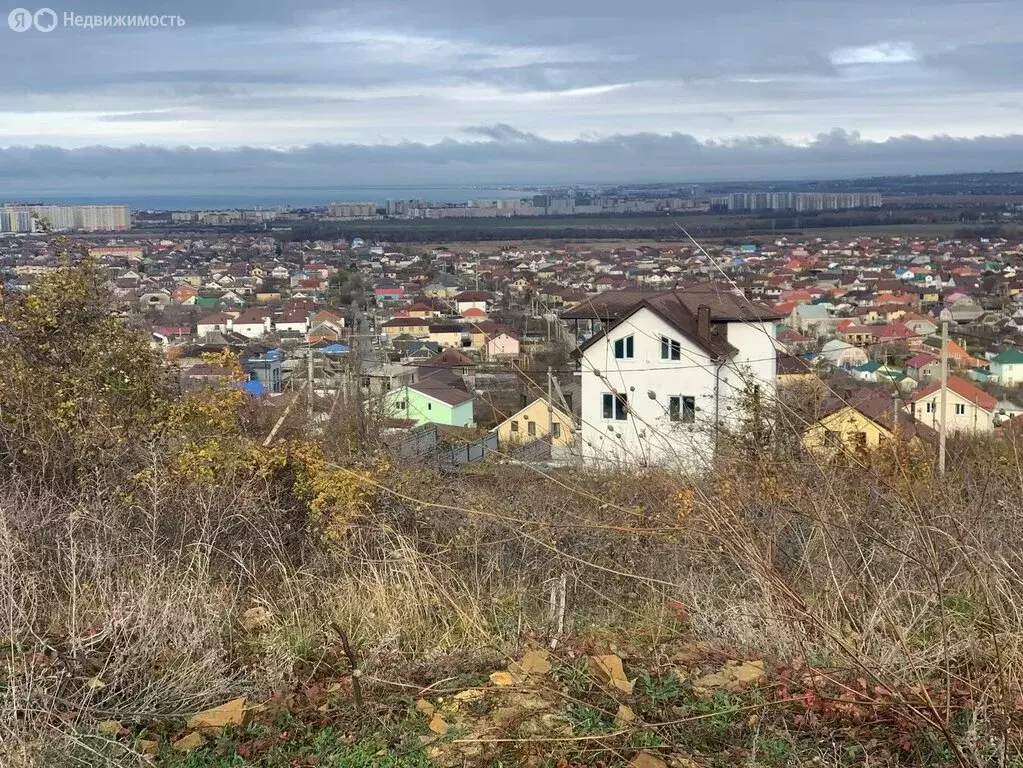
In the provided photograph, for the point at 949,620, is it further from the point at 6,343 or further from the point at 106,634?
the point at 6,343

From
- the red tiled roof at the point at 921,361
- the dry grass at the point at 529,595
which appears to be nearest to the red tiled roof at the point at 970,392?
the red tiled roof at the point at 921,361

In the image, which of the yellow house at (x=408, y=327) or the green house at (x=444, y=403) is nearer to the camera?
the green house at (x=444, y=403)

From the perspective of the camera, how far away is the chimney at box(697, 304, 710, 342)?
15.4m

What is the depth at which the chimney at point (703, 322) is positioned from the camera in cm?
1545

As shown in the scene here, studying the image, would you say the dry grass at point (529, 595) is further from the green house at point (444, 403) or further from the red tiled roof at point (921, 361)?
the green house at point (444, 403)

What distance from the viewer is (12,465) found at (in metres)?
5.07

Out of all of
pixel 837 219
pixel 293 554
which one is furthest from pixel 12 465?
pixel 837 219

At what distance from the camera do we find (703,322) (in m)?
15.7

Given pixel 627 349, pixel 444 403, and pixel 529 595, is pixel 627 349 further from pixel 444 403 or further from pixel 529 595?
pixel 529 595

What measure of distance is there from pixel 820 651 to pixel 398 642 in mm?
1251

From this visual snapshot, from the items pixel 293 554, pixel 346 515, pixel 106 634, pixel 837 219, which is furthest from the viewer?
pixel 837 219

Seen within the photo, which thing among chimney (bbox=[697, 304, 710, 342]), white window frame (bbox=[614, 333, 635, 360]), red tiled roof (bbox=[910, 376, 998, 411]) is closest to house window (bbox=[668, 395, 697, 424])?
red tiled roof (bbox=[910, 376, 998, 411])

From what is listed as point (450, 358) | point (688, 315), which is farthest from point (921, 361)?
point (450, 358)

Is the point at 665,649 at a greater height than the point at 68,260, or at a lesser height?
lesser
